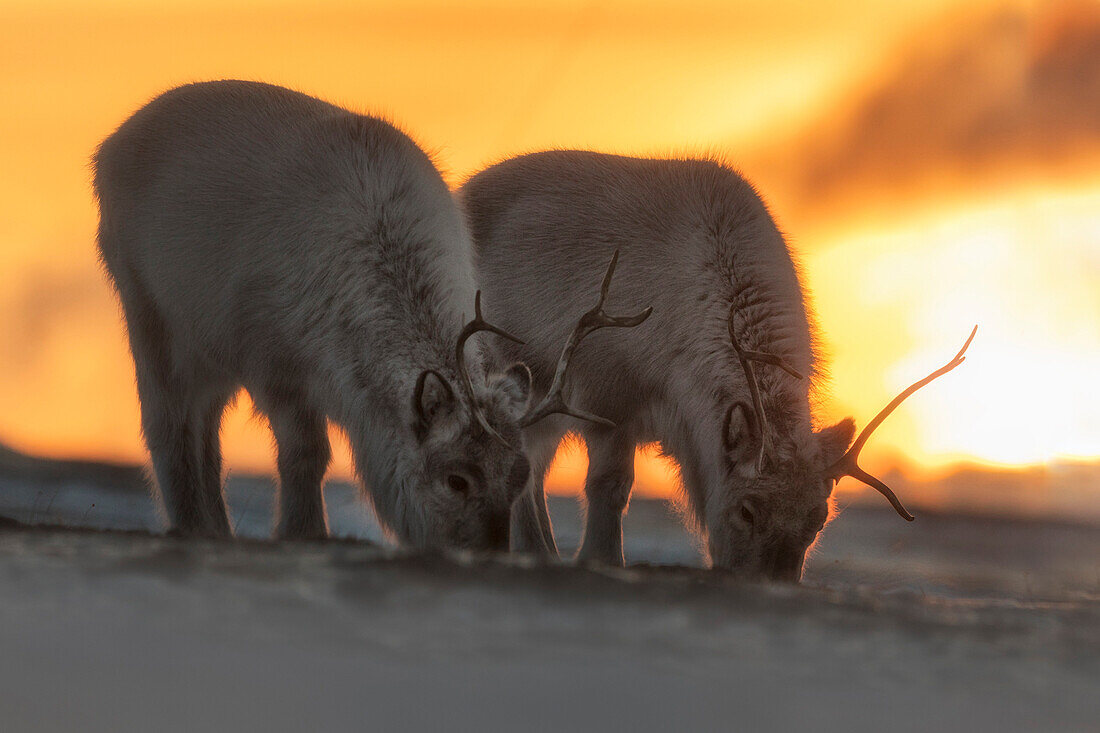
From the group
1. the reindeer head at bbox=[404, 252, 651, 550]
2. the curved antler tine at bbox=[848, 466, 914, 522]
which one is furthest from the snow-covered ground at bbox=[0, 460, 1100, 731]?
the curved antler tine at bbox=[848, 466, 914, 522]

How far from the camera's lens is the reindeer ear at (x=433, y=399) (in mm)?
7016

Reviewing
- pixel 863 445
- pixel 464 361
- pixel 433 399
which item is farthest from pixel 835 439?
pixel 433 399

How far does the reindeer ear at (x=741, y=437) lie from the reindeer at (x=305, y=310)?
4.13 ft

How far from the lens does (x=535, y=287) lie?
9.87 m

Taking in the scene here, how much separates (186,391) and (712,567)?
380cm

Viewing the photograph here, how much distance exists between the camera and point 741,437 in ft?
26.1

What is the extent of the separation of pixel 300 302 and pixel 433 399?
4.50 ft

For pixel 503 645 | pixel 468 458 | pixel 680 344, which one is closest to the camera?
pixel 503 645

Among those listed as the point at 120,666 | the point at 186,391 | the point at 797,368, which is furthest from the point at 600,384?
the point at 120,666

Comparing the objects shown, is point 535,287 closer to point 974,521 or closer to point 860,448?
point 860,448

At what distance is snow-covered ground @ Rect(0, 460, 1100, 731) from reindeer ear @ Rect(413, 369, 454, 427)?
2.46 feet

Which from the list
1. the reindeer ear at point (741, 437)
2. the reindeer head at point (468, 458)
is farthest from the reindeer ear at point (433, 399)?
the reindeer ear at point (741, 437)

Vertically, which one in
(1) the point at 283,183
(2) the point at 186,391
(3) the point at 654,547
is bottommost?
(3) the point at 654,547

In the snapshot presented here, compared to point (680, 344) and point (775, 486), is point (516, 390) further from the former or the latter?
point (680, 344)
